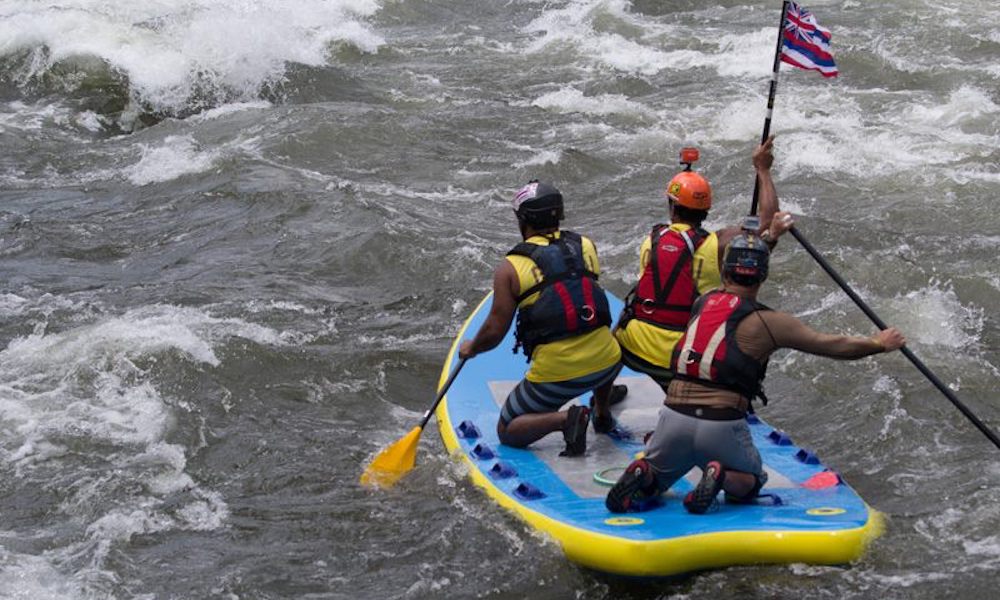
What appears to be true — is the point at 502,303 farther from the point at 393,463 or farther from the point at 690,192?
the point at 393,463

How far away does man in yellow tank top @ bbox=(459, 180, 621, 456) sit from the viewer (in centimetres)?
593

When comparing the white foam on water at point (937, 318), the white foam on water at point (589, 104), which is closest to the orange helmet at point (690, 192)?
the white foam on water at point (937, 318)

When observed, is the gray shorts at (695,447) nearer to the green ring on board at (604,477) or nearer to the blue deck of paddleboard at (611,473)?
the blue deck of paddleboard at (611,473)

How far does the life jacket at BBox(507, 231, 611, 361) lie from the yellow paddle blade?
95 cm

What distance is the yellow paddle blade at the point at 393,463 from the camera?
21.4ft

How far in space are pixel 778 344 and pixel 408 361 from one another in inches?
141

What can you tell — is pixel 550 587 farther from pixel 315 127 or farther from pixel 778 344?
pixel 315 127

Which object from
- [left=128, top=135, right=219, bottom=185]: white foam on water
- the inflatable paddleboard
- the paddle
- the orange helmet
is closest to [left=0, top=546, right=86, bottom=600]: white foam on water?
the paddle

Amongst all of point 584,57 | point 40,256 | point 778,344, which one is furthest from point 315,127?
point 778,344

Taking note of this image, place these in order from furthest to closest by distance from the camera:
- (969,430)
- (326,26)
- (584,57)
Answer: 1. (326,26)
2. (584,57)
3. (969,430)

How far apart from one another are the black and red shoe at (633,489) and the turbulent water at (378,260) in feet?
1.04

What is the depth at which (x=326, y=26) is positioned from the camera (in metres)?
20.1

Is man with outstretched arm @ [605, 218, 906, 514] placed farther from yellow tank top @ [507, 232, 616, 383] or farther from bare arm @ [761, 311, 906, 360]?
yellow tank top @ [507, 232, 616, 383]

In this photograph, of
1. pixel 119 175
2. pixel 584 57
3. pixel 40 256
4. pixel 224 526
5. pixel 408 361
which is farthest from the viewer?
pixel 584 57
